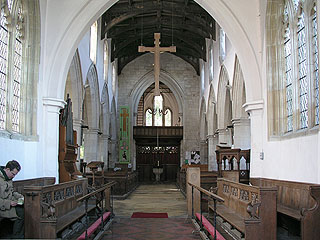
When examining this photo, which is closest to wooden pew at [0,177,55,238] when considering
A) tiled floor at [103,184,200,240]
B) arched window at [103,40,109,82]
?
tiled floor at [103,184,200,240]

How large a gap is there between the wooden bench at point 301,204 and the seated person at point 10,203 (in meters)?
3.19

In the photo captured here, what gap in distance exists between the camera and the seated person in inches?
167

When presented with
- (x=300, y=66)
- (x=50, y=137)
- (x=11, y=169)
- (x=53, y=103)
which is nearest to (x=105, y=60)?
(x=53, y=103)

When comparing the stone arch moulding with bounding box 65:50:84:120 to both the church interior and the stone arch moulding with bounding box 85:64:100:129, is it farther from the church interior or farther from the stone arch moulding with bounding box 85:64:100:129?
the stone arch moulding with bounding box 85:64:100:129

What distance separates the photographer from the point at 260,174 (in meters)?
8.01

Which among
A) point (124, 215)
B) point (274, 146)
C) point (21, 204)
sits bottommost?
point (124, 215)

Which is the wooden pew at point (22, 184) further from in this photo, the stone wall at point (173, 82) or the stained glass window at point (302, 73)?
the stone wall at point (173, 82)

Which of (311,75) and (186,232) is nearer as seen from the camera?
(311,75)

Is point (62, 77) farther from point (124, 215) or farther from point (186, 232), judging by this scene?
point (186, 232)

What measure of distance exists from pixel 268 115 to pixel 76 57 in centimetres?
665

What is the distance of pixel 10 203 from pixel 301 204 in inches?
147

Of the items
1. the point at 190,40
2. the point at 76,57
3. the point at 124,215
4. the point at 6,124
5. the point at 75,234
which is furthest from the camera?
the point at 190,40

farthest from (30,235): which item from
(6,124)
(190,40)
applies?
(190,40)

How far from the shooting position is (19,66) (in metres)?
7.60
